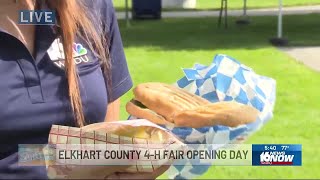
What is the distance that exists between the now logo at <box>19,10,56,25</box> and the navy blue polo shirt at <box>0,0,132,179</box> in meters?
0.02

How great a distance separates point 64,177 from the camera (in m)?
1.39

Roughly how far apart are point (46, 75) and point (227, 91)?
1131 mm

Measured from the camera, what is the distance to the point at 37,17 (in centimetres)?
159

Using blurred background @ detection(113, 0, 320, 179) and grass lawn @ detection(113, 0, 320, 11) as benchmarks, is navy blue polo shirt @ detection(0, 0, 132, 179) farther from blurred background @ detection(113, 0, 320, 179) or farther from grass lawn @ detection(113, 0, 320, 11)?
grass lawn @ detection(113, 0, 320, 11)

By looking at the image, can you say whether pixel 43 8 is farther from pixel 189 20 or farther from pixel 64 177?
pixel 189 20

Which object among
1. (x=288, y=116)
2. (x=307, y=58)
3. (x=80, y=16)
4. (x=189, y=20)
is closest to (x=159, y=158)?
(x=80, y=16)

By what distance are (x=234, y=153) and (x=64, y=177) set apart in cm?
65

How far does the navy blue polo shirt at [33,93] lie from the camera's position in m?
1.54

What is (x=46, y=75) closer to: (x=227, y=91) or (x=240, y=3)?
(x=227, y=91)

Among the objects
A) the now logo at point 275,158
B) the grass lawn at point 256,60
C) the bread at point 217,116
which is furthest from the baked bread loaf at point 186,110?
the grass lawn at point 256,60

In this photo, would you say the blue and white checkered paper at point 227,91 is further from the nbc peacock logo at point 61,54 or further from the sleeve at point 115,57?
the nbc peacock logo at point 61,54

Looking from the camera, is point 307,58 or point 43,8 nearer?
point 43,8

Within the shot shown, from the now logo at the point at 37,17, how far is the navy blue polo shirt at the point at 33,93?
16 millimetres

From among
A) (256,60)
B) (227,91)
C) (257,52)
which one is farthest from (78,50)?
(257,52)
